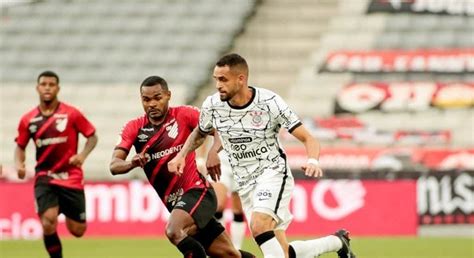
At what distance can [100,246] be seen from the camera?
16531 mm

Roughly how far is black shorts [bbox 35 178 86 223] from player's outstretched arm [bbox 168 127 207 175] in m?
3.25

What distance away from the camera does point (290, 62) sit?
90.5 feet

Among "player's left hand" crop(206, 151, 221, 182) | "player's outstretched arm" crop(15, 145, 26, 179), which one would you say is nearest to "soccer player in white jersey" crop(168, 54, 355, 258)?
"player's left hand" crop(206, 151, 221, 182)

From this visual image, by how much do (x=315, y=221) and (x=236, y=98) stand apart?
974 cm

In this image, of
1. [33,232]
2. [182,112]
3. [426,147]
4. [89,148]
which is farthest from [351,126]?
[182,112]

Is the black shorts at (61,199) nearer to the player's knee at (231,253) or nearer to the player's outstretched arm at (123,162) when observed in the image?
the player's outstretched arm at (123,162)

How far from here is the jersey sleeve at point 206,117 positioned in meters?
9.23

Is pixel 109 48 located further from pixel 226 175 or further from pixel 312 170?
pixel 312 170

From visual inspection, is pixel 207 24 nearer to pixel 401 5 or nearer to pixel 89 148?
pixel 401 5

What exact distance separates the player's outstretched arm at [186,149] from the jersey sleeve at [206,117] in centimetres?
4

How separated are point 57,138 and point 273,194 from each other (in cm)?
382

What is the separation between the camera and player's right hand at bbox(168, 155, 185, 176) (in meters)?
8.78

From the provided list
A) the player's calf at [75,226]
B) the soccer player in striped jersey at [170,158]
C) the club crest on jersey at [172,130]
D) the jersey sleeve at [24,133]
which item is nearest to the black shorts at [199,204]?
the soccer player in striped jersey at [170,158]

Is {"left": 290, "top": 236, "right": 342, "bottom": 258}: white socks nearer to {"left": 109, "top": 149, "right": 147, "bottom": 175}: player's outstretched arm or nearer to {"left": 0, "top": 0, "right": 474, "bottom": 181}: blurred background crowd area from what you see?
{"left": 109, "top": 149, "right": 147, "bottom": 175}: player's outstretched arm
